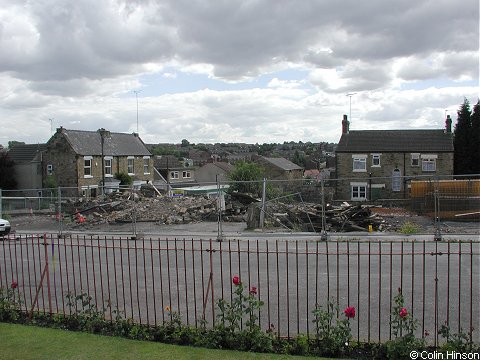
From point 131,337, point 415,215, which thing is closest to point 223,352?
point 131,337

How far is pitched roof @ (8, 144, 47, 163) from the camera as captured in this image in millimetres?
57375

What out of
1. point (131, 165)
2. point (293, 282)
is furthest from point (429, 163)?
point (293, 282)

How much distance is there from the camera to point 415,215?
23.1m

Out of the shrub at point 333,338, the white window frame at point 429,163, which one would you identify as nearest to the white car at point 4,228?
the shrub at point 333,338

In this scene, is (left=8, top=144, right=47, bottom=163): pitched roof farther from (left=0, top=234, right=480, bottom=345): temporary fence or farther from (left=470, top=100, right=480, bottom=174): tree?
(left=470, top=100, right=480, bottom=174): tree

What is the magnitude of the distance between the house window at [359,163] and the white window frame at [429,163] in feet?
20.8

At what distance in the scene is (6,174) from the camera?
56.8 meters

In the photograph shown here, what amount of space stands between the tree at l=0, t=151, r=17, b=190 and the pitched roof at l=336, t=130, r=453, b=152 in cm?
3797

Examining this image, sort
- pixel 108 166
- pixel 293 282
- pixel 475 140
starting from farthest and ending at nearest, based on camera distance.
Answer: pixel 475 140
pixel 108 166
pixel 293 282

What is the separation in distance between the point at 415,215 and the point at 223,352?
60.5 feet

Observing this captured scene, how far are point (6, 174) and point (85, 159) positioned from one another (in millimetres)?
11275

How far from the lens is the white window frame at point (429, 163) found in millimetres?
55141

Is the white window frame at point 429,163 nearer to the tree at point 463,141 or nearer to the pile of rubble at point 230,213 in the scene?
the tree at point 463,141

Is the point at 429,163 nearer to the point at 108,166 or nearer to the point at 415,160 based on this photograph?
the point at 415,160
